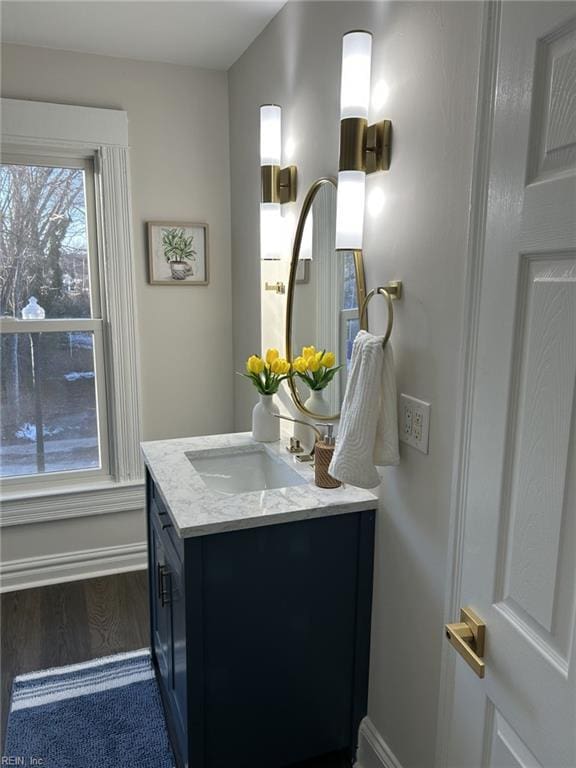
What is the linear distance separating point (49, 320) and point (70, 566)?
3.99 ft

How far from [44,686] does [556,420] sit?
2108mm

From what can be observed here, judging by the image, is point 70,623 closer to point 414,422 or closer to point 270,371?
point 270,371

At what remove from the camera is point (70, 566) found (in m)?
2.82

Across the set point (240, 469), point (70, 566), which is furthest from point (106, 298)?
point (70, 566)

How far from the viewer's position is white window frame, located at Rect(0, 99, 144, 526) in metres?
2.52

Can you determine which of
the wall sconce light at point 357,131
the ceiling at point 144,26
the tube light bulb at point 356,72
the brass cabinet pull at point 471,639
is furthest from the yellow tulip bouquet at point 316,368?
the ceiling at point 144,26

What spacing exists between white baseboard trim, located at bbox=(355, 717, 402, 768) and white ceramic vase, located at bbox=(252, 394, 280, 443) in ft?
3.11

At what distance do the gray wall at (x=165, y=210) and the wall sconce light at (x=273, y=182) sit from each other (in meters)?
0.77

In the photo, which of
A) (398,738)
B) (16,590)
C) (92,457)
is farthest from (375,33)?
(16,590)

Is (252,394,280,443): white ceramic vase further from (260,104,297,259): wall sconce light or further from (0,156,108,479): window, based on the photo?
(0,156,108,479): window

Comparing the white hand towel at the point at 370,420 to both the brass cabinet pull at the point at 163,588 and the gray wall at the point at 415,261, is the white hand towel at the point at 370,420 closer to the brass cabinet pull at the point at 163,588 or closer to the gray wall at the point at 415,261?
the gray wall at the point at 415,261

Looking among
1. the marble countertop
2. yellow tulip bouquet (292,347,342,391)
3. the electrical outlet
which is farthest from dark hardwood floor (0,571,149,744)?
the electrical outlet

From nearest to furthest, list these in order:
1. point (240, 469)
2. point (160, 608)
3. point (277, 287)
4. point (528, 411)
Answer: point (528, 411) → point (160, 608) → point (240, 469) → point (277, 287)

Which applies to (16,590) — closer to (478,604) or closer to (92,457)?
(92,457)
